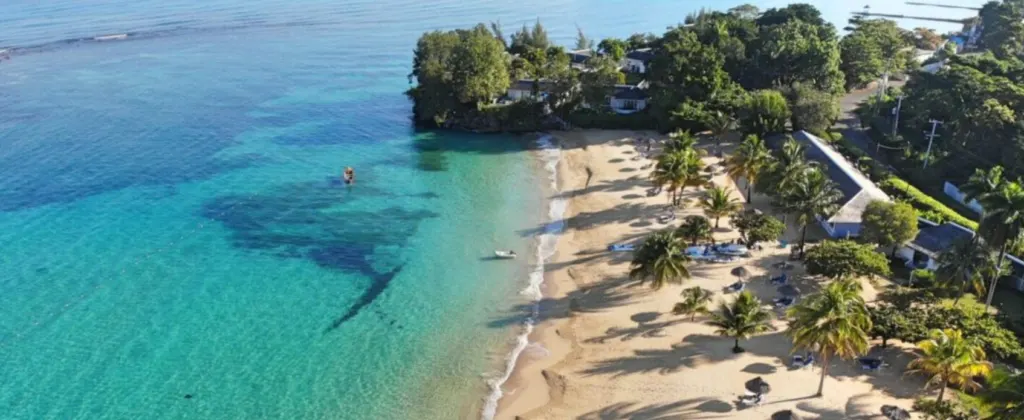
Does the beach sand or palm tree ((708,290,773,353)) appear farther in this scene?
palm tree ((708,290,773,353))

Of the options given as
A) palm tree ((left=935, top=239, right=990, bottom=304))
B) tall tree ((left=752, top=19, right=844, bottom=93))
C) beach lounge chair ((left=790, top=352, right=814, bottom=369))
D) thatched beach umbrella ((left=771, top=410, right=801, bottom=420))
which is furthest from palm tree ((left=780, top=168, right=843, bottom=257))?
tall tree ((left=752, top=19, right=844, bottom=93))

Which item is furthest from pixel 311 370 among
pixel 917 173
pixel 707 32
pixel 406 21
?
pixel 406 21

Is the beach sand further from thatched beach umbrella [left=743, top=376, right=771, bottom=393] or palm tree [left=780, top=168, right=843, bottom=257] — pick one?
palm tree [left=780, top=168, right=843, bottom=257]

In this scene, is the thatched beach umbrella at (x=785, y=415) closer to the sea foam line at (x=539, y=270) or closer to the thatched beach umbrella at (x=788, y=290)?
the thatched beach umbrella at (x=788, y=290)

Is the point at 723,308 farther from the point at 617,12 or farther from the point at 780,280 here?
the point at 617,12

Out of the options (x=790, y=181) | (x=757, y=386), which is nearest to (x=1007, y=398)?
(x=757, y=386)

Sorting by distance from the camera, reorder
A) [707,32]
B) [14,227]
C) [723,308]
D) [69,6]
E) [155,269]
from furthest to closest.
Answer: [69,6] → [707,32] → [14,227] → [155,269] → [723,308]

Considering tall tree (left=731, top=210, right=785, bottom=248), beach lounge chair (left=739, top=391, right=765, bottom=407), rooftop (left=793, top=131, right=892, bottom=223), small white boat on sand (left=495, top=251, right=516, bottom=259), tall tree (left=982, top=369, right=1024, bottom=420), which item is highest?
rooftop (left=793, top=131, right=892, bottom=223)

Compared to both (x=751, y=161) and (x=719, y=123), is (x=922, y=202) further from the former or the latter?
(x=719, y=123)
